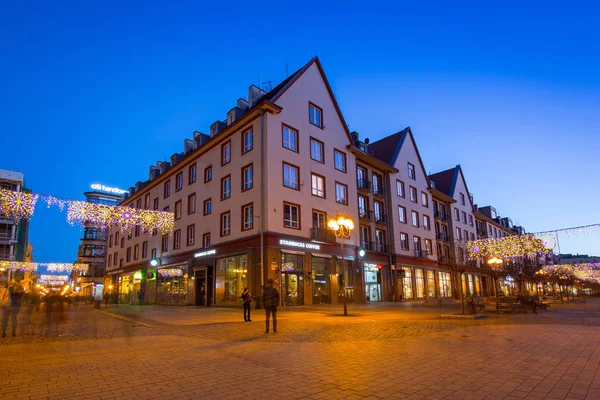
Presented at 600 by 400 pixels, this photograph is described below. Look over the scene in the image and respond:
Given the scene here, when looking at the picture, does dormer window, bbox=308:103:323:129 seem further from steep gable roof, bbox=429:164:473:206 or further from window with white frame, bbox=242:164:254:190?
steep gable roof, bbox=429:164:473:206

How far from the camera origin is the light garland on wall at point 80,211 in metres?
17.1

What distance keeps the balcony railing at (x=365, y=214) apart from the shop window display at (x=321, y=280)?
776 centimetres

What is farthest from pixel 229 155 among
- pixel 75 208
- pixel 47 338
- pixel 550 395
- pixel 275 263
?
pixel 550 395

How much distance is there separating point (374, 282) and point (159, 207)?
24947 mm

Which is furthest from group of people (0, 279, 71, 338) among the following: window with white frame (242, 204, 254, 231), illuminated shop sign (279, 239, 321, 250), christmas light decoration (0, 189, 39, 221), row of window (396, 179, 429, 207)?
row of window (396, 179, 429, 207)

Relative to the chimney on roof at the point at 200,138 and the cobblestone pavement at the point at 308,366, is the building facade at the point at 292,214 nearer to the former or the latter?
the chimney on roof at the point at 200,138

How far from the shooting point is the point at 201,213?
113 feet

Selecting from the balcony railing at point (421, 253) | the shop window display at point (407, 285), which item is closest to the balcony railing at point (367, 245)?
the shop window display at point (407, 285)

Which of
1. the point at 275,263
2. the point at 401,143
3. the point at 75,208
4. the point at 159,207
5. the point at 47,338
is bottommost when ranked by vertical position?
the point at 47,338

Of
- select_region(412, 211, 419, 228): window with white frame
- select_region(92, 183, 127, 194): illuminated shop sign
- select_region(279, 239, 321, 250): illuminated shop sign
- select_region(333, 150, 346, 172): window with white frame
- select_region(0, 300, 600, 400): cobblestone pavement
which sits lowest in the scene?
select_region(0, 300, 600, 400): cobblestone pavement

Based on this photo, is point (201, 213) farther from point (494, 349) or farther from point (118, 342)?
point (494, 349)

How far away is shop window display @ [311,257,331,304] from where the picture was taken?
29.2 meters

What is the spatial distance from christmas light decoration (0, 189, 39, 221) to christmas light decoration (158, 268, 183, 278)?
19405mm

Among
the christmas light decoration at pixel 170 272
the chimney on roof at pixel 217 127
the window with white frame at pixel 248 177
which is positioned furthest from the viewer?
the christmas light decoration at pixel 170 272
